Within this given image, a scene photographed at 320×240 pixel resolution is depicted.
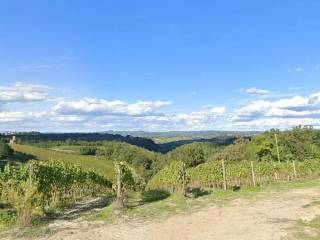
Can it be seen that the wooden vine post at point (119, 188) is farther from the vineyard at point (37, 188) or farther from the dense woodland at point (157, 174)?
the vineyard at point (37, 188)

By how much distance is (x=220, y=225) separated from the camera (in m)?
16.7

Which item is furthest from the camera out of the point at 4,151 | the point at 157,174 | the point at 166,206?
the point at 4,151

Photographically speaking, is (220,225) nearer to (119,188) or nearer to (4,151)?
(119,188)

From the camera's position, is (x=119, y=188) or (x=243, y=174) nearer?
(x=119, y=188)

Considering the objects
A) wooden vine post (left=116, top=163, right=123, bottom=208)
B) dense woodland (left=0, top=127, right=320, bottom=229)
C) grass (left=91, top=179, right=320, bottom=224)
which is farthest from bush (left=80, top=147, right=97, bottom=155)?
wooden vine post (left=116, top=163, right=123, bottom=208)

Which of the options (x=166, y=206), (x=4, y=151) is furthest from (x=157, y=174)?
(x=4, y=151)

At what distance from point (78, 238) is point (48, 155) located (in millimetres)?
113271

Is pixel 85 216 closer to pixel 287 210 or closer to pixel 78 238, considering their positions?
pixel 78 238

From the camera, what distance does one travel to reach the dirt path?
15.0 m

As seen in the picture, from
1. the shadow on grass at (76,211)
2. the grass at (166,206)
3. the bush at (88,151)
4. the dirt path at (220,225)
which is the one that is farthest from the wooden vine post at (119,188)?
the bush at (88,151)

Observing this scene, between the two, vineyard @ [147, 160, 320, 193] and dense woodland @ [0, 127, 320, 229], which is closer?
dense woodland @ [0, 127, 320, 229]

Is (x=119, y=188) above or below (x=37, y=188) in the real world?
below

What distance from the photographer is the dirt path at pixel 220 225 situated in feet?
49.3

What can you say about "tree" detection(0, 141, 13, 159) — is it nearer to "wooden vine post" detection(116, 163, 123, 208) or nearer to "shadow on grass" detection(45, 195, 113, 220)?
"shadow on grass" detection(45, 195, 113, 220)
